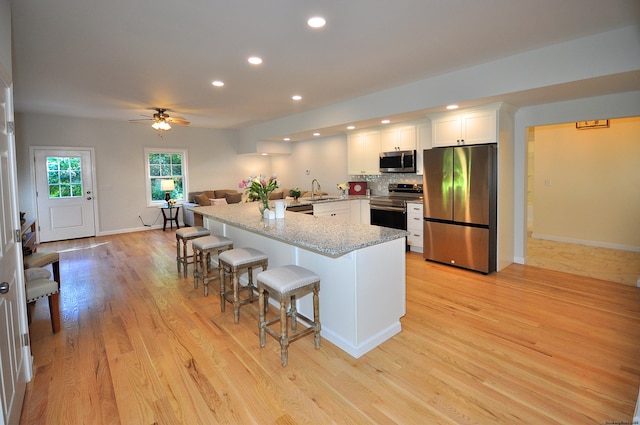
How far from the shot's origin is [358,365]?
2.36m

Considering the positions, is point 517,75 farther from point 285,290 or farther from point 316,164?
point 316,164

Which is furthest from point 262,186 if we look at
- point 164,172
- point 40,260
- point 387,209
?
point 164,172

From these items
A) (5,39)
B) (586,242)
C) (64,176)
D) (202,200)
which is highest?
(5,39)

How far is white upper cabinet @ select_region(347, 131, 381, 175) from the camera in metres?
6.11

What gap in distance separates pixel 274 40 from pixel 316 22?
510mm

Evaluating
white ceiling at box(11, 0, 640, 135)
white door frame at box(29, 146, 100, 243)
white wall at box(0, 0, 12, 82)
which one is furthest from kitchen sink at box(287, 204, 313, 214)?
white door frame at box(29, 146, 100, 243)

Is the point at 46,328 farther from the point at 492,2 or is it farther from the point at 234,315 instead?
the point at 492,2

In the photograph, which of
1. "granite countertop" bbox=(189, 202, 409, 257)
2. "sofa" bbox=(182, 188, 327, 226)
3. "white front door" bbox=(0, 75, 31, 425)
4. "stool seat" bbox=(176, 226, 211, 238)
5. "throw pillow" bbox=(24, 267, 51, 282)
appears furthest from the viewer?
"sofa" bbox=(182, 188, 327, 226)

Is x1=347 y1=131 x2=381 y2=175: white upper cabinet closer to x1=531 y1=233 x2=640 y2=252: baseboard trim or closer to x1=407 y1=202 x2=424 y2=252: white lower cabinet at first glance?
x1=407 y1=202 x2=424 y2=252: white lower cabinet

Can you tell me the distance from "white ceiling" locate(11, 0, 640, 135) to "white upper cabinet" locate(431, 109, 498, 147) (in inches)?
14.9

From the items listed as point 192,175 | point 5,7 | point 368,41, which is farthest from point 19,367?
point 192,175

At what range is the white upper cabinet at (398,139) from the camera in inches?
216

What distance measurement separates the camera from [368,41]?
301 centimetres

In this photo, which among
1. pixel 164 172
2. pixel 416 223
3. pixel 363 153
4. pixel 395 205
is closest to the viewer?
pixel 416 223
